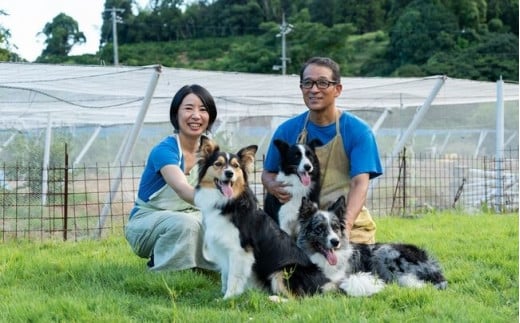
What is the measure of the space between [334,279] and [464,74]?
118 ft

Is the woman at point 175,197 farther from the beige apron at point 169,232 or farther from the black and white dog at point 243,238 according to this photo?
the black and white dog at point 243,238

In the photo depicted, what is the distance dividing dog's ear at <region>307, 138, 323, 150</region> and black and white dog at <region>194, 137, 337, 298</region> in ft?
1.95

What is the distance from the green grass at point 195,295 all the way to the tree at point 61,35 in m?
56.6

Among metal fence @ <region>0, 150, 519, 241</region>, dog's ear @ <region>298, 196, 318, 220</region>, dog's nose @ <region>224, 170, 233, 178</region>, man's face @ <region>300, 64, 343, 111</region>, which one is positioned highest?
man's face @ <region>300, 64, 343, 111</region>

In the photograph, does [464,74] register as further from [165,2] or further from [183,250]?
[165,2]

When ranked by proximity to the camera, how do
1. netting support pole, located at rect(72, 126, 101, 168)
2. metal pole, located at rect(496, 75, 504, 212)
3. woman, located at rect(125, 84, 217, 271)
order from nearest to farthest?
woman, located at rect(125, 84, 217, 271) → metal pole, located at rect(496, 75, 504, 212) → netting support pole, located at rect(72, 126, 101, 168)

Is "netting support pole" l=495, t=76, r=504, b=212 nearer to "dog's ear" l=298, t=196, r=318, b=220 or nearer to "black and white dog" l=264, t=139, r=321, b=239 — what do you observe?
"black and white dog" l=264, t=139, r=321, b=239

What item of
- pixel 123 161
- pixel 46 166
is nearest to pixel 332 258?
pixel 123 161

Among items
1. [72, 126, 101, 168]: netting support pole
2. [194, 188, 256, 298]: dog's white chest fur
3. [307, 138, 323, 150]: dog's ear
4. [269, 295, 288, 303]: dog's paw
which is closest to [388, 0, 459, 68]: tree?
[72, 126, 101, 168]: netting support pole

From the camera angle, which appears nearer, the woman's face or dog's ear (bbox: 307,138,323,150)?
dog's ear (bbox: 307,138,323,150)

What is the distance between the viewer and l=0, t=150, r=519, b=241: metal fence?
287 inches

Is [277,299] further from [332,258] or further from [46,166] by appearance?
[46,166]

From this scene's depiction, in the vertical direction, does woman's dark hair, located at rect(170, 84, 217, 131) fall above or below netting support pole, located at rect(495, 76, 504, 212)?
above

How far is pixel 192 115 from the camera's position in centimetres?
458
